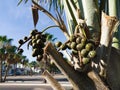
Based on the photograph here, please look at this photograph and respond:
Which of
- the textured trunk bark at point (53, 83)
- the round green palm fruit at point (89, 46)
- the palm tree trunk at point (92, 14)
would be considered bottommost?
the textured trunk bark at point (53, 83)

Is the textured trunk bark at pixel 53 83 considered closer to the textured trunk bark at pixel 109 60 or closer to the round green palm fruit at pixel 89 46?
the textured trunk bark at pixel 109 60

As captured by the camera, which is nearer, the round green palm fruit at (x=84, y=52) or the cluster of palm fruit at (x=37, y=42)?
the round green palm fruit at (x=84, y=52)

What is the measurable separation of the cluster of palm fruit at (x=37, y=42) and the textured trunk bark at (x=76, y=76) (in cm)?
14

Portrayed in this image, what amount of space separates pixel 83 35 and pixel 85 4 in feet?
Result: 1.16

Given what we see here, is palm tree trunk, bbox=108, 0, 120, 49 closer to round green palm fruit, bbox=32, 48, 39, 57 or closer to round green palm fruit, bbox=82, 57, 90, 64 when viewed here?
round green palm fruit, bbox=82, 57, 90, 64

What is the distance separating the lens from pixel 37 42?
7.73 ft

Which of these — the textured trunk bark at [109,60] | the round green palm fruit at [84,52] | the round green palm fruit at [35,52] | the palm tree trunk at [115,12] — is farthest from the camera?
the palm tree trunk at [115,12]

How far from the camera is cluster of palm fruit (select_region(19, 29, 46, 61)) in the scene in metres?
2.33

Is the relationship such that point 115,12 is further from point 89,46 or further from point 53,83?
point 53,83

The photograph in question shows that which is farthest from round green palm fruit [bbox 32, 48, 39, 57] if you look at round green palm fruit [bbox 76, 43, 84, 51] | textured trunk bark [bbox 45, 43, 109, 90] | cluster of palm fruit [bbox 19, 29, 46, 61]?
round green palm fruit [bbox 76, 43, 84, 51]

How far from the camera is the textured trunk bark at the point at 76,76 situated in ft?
7.27

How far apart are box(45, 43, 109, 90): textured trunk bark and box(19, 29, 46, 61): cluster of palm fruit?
14cm

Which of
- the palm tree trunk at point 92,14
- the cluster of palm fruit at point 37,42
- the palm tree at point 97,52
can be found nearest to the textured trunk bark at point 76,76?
the palm tree at point 97,52

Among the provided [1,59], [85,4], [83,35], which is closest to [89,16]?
[85,4]
